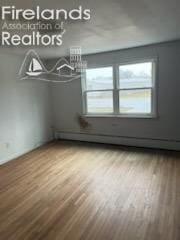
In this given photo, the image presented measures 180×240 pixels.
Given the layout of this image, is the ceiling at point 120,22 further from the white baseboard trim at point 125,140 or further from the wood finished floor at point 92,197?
the wood finished floor at point 92,197

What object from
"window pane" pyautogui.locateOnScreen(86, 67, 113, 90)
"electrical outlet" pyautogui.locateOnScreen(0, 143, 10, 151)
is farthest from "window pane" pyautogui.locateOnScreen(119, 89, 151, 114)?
"electrical outlet" pyautogui.locateOnScreen(0, 143, 10, 151)

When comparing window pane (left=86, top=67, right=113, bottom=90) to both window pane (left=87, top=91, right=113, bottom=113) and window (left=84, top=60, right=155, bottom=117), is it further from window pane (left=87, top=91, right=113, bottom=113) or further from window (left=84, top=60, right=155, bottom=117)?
window pane (left=87, top=91, right=113, bottom=113)

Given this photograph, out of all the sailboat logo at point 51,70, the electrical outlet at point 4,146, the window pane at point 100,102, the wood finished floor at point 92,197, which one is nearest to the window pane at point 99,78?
the window pane at point 100,102

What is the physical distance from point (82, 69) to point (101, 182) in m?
3.27

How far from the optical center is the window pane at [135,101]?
4.65 m

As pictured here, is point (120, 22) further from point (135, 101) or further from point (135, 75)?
point (135, 101)

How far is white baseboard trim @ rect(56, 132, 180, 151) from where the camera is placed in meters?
4.48

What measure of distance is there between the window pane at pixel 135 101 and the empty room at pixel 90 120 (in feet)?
0.08

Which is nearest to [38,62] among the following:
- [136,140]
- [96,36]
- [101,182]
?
[96,36]

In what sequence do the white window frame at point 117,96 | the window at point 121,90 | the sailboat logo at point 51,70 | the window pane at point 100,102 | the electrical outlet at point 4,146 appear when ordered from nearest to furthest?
the electrical outlet at point 4,146 → the white window frame at point 117,96 → the window at point 121,90 → the sailboat logo at point 51,70 → the window pane at point 100,102

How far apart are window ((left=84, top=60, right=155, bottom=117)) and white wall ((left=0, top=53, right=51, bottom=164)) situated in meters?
1.30

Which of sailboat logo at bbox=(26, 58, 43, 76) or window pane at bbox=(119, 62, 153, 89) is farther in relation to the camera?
sailboat logo at bbox=(26, 58, 43, 76)

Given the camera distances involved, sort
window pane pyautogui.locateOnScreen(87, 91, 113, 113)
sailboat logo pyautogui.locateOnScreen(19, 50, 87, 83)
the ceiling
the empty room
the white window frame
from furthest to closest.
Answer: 1. window pane pyautogui.locateOnScreen(87, 91, 113, 113)
2. sailboat logo pyautogui.locateOnScreen(19, 50, 87, 83)
3. the white window frame
4. the empty room
5. the ceiling

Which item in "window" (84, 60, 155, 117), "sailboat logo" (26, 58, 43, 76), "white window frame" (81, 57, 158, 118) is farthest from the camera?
"sailboat logo" (26, 58, 43, 76)
